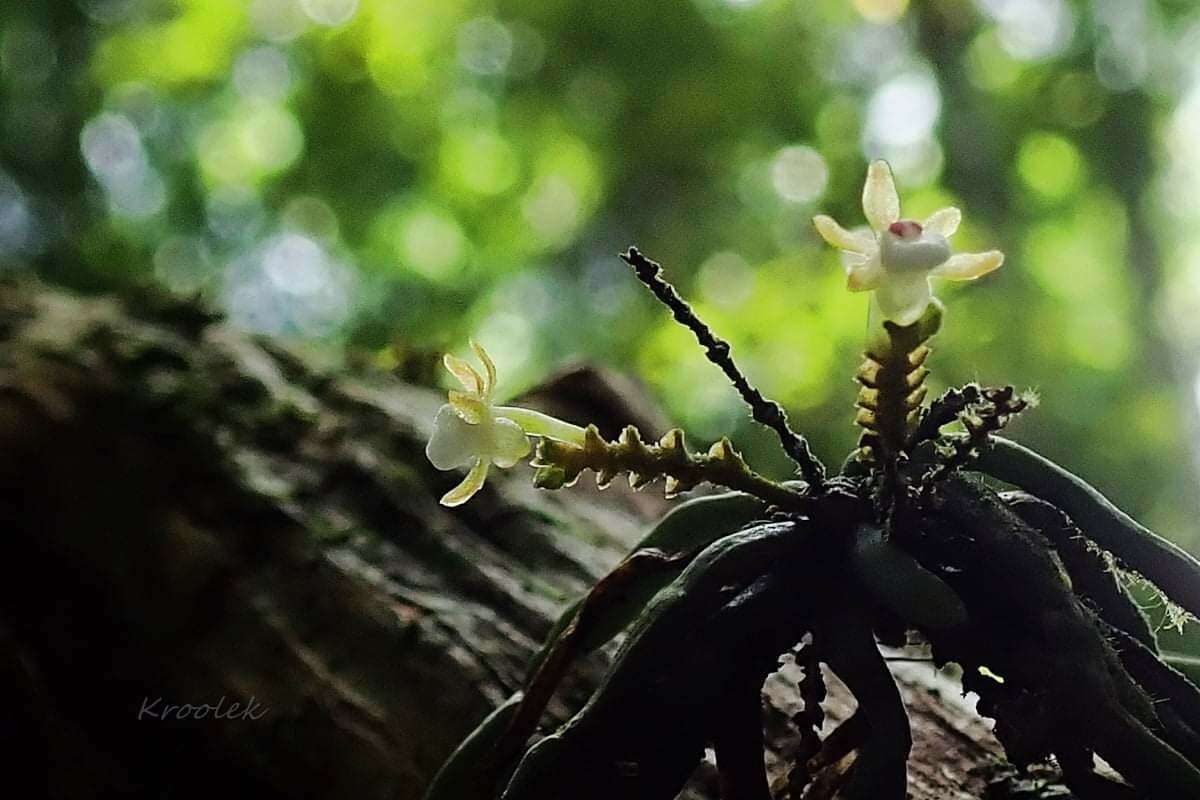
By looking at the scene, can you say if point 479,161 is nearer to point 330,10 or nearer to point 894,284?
point 330,10

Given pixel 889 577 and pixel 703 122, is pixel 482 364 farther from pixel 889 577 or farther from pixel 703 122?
pixel 703 122

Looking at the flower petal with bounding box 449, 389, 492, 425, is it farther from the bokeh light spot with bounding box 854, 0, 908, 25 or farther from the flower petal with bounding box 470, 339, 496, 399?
the bokeh light spot with bounding box 854, 0, 908, 25

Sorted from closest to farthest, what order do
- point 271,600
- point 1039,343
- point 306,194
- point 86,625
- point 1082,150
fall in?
point 271,600 < point 86,625 < point 1039,343 < point 1082,150 < point 306,194

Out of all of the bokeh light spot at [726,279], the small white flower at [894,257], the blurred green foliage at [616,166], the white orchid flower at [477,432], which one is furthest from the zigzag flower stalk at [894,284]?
the bokeh light spot at [726,279]

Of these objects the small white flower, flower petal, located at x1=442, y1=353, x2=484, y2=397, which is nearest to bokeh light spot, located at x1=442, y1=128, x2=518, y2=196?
flower petal, located at x1=442, y1=353, x2=484, y2=397

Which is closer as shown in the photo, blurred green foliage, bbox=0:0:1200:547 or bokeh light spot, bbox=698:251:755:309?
blurred green foliage, bbox=0:0:1200:547

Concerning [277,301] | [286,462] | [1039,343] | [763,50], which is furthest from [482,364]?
[277,301]

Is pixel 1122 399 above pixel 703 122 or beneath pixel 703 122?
beneath

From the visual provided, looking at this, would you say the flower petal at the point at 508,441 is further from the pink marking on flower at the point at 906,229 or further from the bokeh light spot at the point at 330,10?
the bokeh light spot at the point at 330,10
